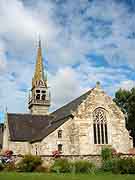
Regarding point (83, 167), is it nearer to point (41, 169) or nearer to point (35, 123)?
point (41, 169)

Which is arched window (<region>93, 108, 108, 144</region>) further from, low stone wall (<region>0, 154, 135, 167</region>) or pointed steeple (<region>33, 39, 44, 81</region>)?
pointed steeple (<region>33, 39, 44, 81</region>)

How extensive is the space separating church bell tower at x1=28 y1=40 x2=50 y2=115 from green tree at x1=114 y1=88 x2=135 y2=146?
14654 mm

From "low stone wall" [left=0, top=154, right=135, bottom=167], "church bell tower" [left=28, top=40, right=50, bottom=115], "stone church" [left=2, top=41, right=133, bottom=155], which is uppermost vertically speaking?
"church bell tower" [left=28, top=40, right=50, bottom=115]

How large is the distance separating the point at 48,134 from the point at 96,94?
7640 mm

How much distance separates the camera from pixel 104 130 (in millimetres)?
40562

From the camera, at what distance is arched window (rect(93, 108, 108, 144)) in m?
40.1

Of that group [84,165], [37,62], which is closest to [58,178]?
[84,165]

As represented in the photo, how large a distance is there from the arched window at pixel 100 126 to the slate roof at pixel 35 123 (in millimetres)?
2593

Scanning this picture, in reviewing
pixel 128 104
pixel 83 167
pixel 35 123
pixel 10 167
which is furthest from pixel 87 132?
pixel 128 104

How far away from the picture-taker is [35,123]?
48781 mm

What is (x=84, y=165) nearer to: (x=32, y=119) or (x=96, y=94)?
(x=96, y=94)

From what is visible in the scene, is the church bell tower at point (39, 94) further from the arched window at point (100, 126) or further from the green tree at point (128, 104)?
the arched window at point (100, 126)

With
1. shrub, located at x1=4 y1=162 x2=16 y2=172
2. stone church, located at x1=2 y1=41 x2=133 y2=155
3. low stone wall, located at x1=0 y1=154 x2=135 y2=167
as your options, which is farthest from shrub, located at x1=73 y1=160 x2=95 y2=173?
stone church, located at x1=2 y1=41 x2=133 y2=155

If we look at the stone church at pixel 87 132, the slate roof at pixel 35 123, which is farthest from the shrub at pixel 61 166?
the slate roof at pixel 35 123
